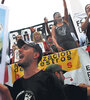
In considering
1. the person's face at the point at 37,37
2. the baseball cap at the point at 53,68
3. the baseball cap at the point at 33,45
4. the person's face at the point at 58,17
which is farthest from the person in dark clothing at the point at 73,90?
the person's face at the point at 58,17

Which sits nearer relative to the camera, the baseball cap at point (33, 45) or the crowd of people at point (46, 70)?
the crowd of people at point (46, 70)

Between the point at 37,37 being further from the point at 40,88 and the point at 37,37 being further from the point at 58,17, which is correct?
the point at 40,88

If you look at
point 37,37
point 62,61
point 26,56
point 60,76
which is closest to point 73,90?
point 60,76

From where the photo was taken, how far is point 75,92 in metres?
0.92

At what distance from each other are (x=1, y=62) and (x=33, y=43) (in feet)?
1.82

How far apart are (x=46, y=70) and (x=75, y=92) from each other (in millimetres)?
275

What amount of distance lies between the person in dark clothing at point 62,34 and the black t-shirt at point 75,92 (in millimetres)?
326

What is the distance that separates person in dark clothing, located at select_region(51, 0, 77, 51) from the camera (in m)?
1.11

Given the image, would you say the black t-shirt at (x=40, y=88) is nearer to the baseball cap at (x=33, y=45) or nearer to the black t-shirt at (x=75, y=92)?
the black t-shirt at (x=75, y=92)

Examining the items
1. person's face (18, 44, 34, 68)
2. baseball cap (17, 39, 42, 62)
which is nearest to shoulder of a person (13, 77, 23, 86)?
person's face (18, 44, 34, 68)

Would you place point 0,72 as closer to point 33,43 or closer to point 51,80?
point 51,80

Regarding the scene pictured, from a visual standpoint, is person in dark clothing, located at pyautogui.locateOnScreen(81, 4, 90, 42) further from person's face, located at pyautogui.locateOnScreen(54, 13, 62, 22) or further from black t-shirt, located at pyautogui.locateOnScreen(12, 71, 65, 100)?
black t-shirt, located at pyautogui.locateOnScreen(12, 71, 65, 100)

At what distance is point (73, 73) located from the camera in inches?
39.2

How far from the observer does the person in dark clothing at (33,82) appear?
0.93 meters
